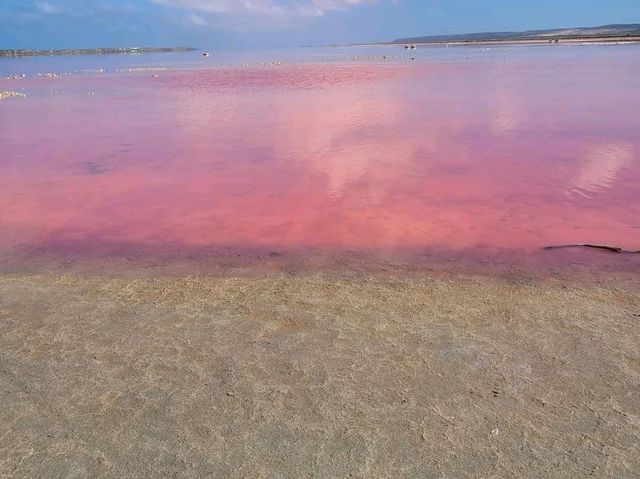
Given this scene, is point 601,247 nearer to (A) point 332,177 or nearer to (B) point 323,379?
(B) point 323,379

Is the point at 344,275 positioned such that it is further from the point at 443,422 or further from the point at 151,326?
the point at 443,422

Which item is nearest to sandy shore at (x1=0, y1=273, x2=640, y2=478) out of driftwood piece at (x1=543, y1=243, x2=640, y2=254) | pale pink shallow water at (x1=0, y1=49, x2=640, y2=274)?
driftwood piece at (x1=543, y1=243, x2=640, y2=254)

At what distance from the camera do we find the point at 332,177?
883 centimetres

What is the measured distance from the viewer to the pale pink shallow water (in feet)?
20.8

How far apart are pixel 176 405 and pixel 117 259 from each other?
9.72 feet

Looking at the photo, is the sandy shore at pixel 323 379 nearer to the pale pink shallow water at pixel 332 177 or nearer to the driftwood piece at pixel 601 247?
the driftwood piece at pixel 601 247

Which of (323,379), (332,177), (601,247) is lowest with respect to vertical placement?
(332,177)

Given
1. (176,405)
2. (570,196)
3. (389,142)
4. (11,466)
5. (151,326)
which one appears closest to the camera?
(11,466)

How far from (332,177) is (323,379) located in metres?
5.67

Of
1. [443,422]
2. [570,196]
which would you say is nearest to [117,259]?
[443,422]

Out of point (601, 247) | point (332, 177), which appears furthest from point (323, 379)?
point (332, 177)

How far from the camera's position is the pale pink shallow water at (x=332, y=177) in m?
6.33

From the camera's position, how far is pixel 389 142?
11.4 m

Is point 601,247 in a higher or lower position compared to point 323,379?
lower
